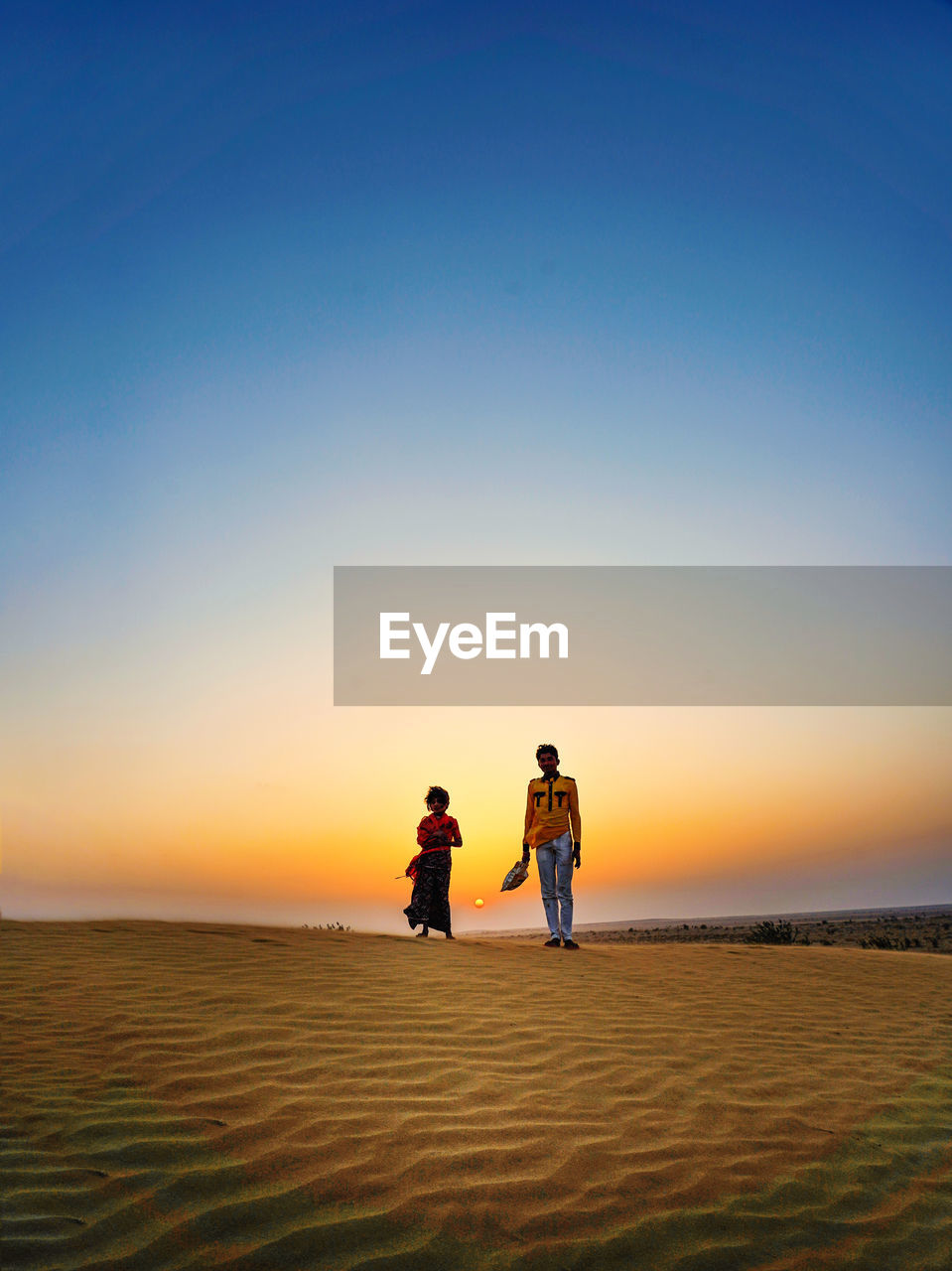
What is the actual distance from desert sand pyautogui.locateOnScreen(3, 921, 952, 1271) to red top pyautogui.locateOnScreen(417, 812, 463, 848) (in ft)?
10.2

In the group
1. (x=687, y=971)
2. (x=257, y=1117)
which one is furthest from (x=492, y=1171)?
(x=687, y=971)

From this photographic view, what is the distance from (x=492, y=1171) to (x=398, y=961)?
4.84 meters

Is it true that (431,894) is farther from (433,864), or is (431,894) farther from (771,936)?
(771,936)

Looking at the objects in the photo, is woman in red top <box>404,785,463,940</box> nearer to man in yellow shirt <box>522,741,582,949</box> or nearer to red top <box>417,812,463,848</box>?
red top <box>417,812,463,848</box>

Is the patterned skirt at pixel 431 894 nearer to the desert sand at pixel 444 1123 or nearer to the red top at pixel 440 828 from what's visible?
the red top at pixel 440 828

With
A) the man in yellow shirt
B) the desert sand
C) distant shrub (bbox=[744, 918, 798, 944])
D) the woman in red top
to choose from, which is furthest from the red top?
distant shrub (bbox=[744, 918, 798, 944])

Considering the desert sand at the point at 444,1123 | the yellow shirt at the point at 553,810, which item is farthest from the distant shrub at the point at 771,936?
the desert sand at the point at 444,1123

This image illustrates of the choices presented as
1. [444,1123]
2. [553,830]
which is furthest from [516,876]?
[444,1123]

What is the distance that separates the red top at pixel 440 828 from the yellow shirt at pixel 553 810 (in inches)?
39.8

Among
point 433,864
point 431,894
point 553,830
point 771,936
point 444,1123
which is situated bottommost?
point 771,936

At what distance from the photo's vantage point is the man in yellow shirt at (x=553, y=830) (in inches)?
423

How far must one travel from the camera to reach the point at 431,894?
11.5 metres

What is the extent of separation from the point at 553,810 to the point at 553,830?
0.24 metres

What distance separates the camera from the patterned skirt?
449 inches
